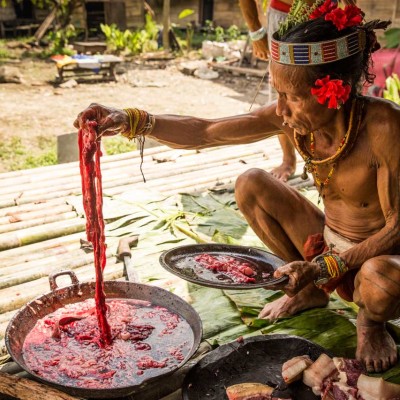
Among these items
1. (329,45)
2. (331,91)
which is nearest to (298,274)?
(331,91)

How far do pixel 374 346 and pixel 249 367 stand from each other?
1.98ft

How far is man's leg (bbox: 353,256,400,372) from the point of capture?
7.60ft

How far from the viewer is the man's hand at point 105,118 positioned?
7.77ft

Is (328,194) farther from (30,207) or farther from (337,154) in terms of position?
(30,207)

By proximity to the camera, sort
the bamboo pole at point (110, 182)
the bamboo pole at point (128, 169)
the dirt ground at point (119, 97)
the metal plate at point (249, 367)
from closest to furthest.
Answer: the metal plate at point (249, 367) → the bamboo pole at point (110, 182) → the bamboo pole at point (128, 169) → the dirt ground at point (119, 97)

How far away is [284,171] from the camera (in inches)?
195

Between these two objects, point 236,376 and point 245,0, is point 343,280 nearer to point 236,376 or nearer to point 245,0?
point 236,376

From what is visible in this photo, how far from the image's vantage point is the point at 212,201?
4.60 meters

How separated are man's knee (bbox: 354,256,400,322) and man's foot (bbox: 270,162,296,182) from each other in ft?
8.34

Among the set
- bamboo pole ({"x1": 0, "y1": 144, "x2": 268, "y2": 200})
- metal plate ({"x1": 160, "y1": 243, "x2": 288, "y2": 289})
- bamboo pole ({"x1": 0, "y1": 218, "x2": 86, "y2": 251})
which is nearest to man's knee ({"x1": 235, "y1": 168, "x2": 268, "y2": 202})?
metal plate ({"x1": 160, "y1": 243, "x2": 288, "y2": 289})

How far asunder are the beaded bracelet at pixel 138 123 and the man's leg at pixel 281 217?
24.4 inches

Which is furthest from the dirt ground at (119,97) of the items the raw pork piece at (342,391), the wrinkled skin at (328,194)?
the raw pork piece at (342,391)

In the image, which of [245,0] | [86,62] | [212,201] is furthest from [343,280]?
[86,62]

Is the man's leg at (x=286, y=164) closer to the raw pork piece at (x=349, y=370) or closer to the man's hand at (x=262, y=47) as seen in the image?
the man's hand at (x=262, y=47)
